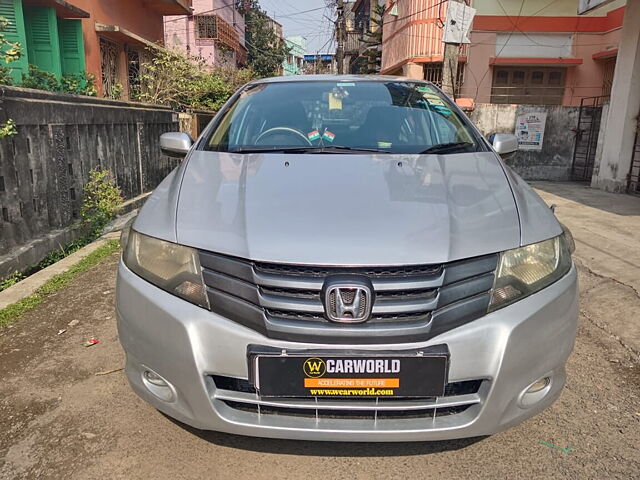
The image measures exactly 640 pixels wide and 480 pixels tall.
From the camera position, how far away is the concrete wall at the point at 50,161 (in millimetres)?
3998

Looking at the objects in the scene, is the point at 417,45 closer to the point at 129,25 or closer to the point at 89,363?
the point at 129,25

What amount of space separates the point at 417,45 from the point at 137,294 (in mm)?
16526

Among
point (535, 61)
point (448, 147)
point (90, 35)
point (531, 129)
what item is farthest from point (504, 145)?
point (535, 61)

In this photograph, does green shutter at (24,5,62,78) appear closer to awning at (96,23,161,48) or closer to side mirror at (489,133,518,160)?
awning at (96,23,161,48)

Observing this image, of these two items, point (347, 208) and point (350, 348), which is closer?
point (350, 348)

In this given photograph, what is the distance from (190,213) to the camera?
1989mm

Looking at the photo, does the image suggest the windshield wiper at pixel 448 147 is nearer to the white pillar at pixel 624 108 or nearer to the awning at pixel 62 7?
the white pillar at pixel 624 108

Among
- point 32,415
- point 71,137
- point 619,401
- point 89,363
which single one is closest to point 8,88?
point 71,137

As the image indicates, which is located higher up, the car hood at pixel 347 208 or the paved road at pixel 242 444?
the car hood at pixel 347 208

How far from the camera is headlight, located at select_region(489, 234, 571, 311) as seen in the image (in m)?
1.76

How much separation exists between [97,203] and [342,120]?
11.6ft

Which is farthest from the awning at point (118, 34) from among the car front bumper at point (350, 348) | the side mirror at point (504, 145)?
the car front bumper at point (350, 348)

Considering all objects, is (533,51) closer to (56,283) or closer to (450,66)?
(450,66)

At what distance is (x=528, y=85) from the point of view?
51.6 ft
